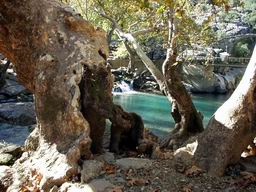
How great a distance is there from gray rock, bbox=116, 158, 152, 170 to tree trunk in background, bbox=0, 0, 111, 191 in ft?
2.11

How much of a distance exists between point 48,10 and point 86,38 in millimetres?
916

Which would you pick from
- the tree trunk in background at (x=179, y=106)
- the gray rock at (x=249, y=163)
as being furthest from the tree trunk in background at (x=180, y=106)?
the gray rock at (x=249, y=163)

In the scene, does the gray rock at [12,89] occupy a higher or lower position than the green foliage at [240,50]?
lower

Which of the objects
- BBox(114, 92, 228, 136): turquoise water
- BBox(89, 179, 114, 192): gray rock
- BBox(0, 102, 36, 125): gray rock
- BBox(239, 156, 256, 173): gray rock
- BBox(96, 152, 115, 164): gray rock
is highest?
BBox(239, 156, 256, 173): gray rock

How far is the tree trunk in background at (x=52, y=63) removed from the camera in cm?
717

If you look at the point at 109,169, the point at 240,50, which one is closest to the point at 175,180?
the point at 109,169

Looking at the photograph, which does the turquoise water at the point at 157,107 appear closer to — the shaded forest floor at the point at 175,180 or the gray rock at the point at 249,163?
the gray rock at the point at 249,163

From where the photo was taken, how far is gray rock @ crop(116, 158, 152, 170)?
703 centimetres

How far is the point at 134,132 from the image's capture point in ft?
29.5

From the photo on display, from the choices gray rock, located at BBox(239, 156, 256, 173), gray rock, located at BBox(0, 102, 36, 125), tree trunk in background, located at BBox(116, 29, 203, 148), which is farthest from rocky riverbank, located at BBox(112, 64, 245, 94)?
gray rock, located at BBox(239, 156, 256, 173)

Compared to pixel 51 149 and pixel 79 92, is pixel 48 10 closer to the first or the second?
pixel 79 92

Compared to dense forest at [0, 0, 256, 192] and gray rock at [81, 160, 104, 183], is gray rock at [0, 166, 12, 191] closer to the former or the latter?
dense forest at [0, 0, 256, 192]

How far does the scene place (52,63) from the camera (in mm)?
7578

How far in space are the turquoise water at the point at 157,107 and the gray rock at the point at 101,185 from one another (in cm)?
1193
